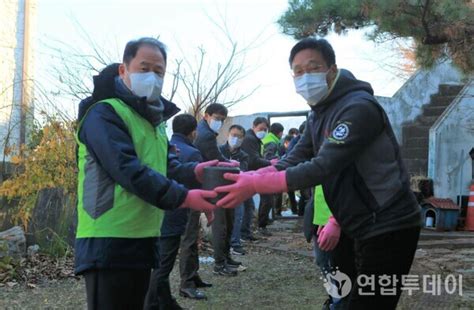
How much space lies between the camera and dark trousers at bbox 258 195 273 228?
33.6 feet

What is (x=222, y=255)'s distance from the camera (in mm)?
6742

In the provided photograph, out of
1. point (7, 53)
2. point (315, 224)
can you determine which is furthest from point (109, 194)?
point (7, 53)

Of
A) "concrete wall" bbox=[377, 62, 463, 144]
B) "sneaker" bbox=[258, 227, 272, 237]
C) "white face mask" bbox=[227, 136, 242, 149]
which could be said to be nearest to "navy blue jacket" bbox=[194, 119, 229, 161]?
"white face mask" bbox=[227, 136, 242, 149]

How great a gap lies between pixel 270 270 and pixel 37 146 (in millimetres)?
3927

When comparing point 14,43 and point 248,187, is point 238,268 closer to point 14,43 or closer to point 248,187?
point 248,187

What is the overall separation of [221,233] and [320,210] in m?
2.34

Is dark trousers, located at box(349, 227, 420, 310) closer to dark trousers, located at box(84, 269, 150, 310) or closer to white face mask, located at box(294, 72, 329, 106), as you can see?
white face mask, located at box(294, 72, 329, 106)

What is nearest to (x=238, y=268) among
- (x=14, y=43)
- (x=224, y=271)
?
(x=224, y=271)

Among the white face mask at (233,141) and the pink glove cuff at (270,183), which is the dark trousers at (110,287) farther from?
the white face mask at (233,141)

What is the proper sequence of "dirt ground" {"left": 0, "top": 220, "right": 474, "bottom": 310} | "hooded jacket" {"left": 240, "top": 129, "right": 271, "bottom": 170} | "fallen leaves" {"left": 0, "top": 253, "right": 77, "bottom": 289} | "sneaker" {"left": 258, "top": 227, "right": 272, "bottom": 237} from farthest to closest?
1. "sneaker" {"left": 258, "top": 227, "right": 272, "bottom": 237}
2. "hooded jacket" {"left": 240, "top": 129, "right": 271, "bottom": 170}
3. "fallen leaves" {"left": 0, "top": 253, "right": 77, "bottom": 289}
4. "dirt ground" {"left": 0, "top": 220, "right": 474, "bottom": 310}

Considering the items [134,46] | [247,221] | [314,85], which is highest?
[134,46]

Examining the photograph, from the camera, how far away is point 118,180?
2.50 m

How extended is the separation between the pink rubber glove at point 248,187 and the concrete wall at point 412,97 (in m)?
10.6

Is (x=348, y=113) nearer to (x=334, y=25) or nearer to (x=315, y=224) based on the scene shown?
(x=315, y=224)
